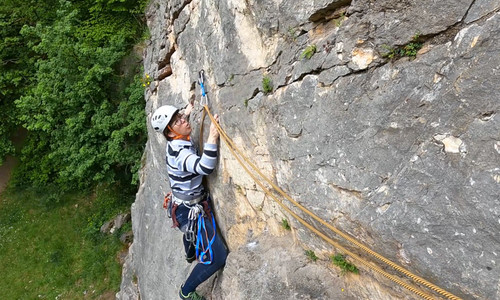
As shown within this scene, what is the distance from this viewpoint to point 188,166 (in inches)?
161

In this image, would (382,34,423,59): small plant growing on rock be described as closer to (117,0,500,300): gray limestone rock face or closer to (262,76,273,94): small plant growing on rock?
(117,0,500,300): gray limestone rock face

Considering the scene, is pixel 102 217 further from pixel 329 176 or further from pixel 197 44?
pixel 329 176

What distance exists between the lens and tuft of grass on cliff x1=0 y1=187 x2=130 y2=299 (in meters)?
10.6

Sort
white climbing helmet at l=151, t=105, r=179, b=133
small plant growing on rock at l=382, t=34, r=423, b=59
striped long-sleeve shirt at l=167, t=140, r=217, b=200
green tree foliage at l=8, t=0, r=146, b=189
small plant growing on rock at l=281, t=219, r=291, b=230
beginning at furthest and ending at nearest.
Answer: green tree foliage at l=8, t=0, r=146, b=189
white climbing helmet at l=151, t=105, r=179, b=133
striped long-sleeve shirt at l=167, t=140, r=217, b=200
small plant growing on rock at l=281, t=219, r=291, b=230
small plant growing on rock at l=382, t=34, r=423, b=59

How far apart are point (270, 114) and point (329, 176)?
33.8 inches

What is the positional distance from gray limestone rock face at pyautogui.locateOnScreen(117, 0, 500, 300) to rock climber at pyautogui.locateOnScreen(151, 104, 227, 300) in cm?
19

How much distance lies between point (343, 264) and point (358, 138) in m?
1.23

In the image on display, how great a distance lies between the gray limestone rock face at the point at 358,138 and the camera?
2.04 metres

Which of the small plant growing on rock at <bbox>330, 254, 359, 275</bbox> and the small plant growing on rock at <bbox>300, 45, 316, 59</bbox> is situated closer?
the small plant growing on rock at <bbox>300, 45, 316, 59</bbox>

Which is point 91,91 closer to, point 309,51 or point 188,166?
point 188,166

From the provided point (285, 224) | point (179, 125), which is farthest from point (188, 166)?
point (285, 224)

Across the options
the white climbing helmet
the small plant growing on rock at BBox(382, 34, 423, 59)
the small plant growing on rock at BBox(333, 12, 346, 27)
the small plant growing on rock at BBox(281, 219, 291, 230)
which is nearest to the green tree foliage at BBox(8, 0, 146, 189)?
the white climbing helmet

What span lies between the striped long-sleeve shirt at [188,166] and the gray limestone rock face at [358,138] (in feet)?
0.69

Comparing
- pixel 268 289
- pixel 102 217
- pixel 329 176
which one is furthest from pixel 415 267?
pixel 102 217
